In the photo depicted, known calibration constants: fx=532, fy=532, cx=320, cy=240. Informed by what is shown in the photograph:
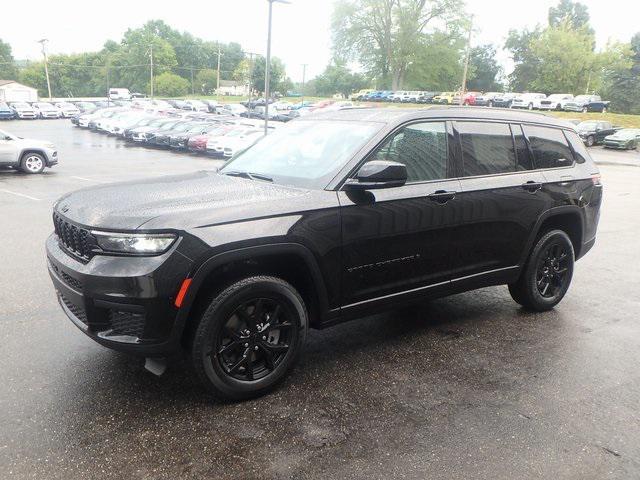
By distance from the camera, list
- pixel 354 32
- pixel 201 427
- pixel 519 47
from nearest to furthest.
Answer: pixel 201 427 → pixel 354 32 → pixel 519 47

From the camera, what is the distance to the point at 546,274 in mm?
5051

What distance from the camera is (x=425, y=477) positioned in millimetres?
2660

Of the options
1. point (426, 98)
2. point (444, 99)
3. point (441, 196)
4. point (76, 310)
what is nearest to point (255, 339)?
point (76, 310)

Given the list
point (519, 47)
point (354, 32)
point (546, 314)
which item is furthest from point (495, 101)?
point (546, 314)

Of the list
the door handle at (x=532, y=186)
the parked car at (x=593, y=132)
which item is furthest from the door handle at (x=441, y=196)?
the parked car at (x=593, y=132)

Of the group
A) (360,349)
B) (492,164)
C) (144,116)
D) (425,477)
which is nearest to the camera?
(425,477)

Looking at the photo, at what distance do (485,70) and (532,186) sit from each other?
86411mm

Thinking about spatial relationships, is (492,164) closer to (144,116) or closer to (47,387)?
(47,387)

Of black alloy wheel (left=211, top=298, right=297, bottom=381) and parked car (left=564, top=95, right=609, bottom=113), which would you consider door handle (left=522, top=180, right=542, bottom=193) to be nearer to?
black alloy wheel (left=211, top=298, right=297, bottom=381)

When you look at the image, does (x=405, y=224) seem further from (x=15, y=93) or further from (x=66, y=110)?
(x=15, y=93)

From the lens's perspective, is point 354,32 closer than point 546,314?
No

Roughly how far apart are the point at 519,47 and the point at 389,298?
290ft

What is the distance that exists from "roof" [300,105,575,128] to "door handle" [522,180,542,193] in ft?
1.89

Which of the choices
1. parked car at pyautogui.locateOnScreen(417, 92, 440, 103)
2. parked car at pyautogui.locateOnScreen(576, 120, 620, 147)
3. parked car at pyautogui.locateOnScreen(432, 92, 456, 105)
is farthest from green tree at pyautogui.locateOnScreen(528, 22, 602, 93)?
parked car at pyautogui.locateOnScreen(576, 120, 620, 147)
